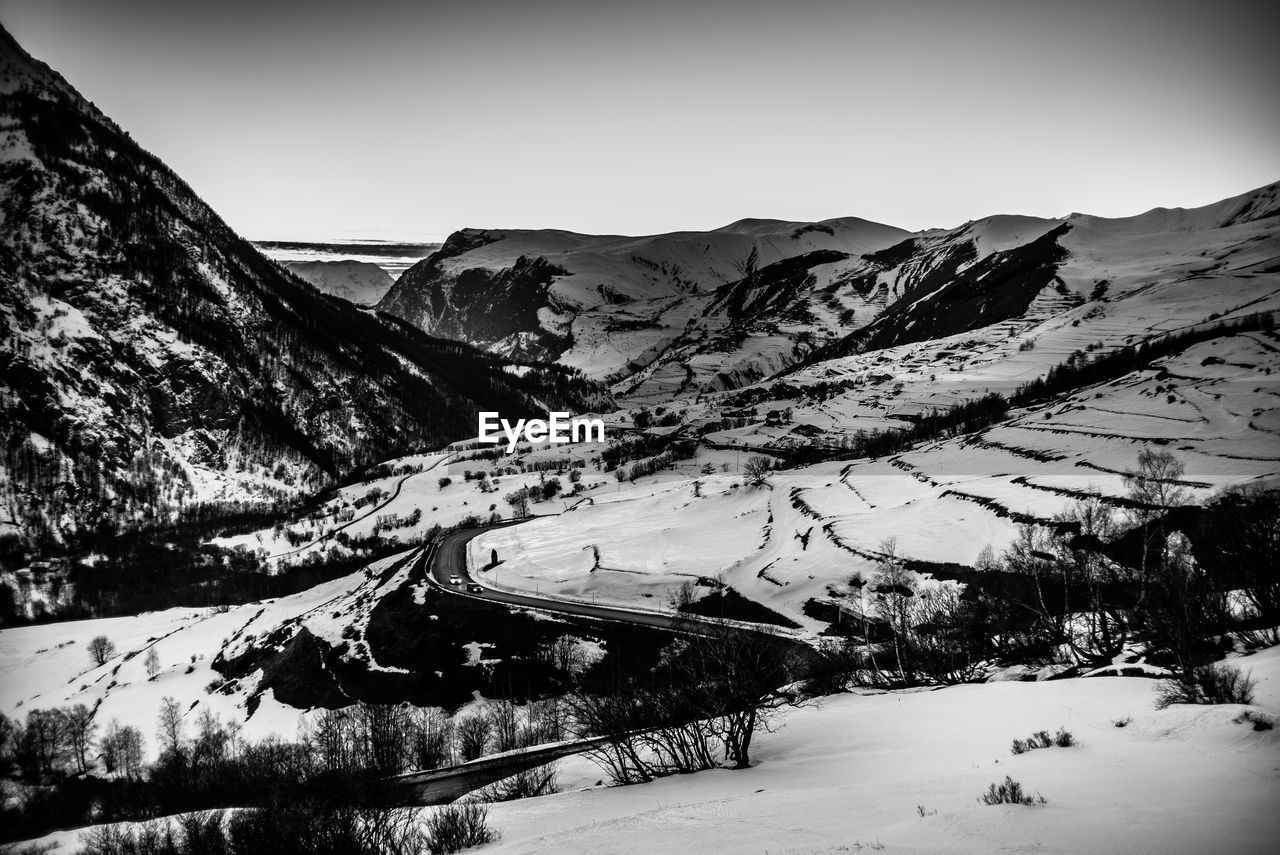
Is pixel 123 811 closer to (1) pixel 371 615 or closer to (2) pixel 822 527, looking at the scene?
(1) pixel 371 615

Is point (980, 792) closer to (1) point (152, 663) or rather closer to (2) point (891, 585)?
(2) point (891, 585)

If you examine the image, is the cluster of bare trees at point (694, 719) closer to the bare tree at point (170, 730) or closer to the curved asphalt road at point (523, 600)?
the curved asphalt road at point (523, 600)

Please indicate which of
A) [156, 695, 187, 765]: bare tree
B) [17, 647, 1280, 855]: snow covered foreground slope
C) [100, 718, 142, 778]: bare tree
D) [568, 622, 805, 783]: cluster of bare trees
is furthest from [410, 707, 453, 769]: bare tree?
[100, 718, 142, 778]: bare tree

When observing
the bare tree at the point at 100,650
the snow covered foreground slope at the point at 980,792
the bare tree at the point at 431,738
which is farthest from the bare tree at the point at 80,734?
the snow covered foreground slope at the point at 980,792

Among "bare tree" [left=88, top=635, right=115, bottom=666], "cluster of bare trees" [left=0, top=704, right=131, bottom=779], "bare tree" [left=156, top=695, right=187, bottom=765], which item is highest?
"bare tree" [left=156, top=695, right=187, bottom=765]

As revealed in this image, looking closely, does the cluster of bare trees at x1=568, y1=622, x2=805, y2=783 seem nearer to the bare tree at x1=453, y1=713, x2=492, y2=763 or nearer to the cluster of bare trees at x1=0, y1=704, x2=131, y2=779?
the bare tree at x1=453, y1=713, x2=492, y2=763

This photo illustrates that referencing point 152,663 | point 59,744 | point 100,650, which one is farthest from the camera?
point 100,650

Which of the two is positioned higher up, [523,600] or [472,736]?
[523,600]

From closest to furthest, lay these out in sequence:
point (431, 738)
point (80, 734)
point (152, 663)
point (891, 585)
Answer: point (431, 738)
point (891, 585)
point (80, 734)
point (152, 663)

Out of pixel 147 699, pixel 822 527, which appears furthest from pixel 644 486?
pixel 147 699

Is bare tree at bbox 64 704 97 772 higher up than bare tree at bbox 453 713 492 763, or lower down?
lower down

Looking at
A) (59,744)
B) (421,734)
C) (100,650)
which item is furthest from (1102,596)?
(100,650)
